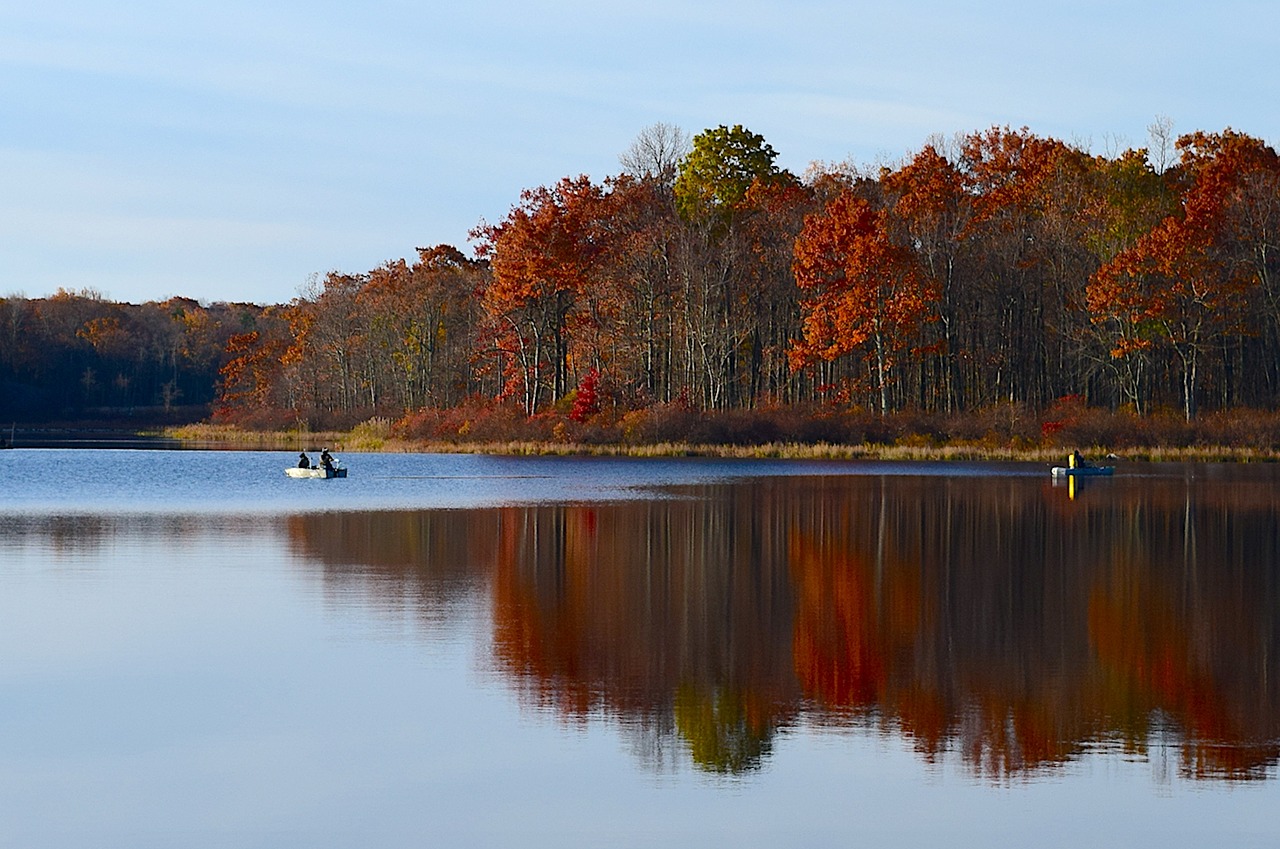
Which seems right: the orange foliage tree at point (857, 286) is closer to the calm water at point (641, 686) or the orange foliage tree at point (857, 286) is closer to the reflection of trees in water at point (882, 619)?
the reflection of trees in water at point (882, 619)

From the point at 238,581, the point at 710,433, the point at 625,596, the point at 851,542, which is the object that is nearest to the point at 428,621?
the point at 625,596

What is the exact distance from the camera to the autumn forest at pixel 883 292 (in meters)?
71.6

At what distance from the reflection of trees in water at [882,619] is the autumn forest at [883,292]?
36.2 meters

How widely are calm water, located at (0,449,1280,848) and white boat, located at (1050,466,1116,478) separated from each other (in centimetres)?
2129

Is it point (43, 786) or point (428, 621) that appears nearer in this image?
point (43, 786)

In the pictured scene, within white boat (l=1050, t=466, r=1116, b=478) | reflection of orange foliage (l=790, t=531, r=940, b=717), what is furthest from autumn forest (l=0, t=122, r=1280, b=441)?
reflection of orange foliage (l=790, t=531, r=940, b=717)

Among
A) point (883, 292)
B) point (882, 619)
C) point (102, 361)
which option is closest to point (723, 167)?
point (883, 292)

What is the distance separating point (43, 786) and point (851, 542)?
19.9 metres

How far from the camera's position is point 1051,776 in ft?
38.0

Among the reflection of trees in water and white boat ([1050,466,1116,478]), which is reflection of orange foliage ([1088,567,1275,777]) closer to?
the reflection of trees in water

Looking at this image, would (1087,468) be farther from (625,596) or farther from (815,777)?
(815,777)

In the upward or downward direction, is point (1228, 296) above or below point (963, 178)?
below

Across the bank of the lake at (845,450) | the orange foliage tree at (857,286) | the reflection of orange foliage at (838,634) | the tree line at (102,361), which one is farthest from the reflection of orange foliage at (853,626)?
the tree line at (102,361)

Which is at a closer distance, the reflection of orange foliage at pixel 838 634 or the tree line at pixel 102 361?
the reflection of orange foliage at pixel 838 634
